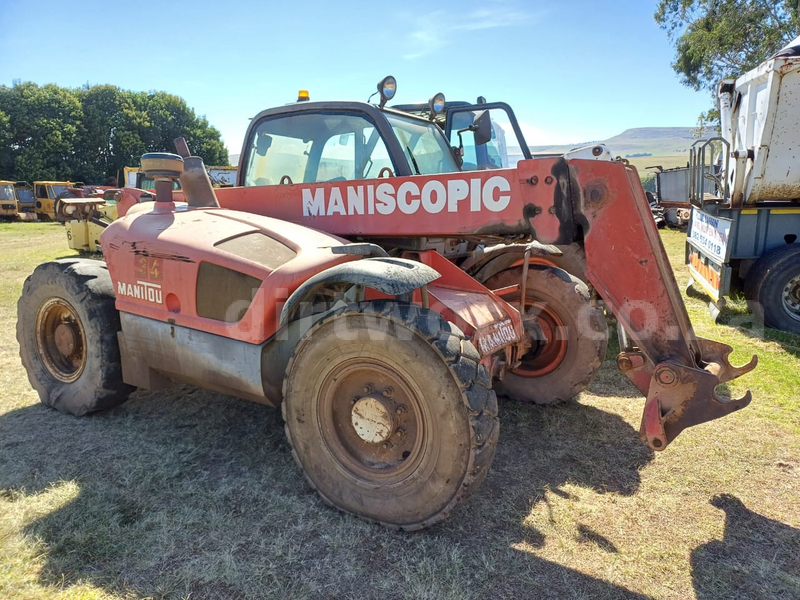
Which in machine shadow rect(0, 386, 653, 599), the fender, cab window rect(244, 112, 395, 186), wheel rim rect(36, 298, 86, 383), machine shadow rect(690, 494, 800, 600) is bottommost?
machine shadow rect(690, 494, 800, 600)

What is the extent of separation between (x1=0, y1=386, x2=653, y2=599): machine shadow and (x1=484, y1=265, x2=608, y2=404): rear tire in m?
0.20

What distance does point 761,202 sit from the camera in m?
6.87

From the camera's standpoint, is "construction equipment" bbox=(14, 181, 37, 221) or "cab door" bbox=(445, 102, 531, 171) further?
"construction equipment" bbox=(14, 181, 37, 221)

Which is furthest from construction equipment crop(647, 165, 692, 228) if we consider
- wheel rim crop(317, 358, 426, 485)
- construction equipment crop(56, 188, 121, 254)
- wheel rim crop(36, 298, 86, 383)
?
wheel rim crop(36, 298, 86, 383)

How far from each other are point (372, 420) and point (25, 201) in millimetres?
31110

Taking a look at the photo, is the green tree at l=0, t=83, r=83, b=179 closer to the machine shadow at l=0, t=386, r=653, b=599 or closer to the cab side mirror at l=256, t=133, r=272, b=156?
the cab side mirror at l=256, t=133, r=272, b=156

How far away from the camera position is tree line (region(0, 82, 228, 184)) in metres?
35.6

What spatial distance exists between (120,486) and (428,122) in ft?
10.9

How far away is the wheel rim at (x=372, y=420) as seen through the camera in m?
2.65

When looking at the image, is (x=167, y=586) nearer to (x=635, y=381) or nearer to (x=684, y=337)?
(x=635, y=381)

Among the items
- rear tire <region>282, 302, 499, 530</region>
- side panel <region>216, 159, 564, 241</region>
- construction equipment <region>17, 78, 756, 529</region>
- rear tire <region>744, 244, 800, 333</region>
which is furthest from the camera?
rear tire <region>744, 244, 800, 333</region>

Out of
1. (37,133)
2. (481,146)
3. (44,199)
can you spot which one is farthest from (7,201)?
(481,146)

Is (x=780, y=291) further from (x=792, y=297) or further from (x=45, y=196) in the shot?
(x=45, y=196)

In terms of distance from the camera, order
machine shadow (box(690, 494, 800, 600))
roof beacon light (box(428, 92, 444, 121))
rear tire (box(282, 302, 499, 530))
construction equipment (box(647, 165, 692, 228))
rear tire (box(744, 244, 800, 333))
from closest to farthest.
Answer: machine shadow (box(690, 494, 800, 600)) < rear tire (box(282, 302, 499, 530)) < roof beacon light (box(428, 92, 444, 121)) < rear tire (box(744, 244, 800, 333)) < construction equipment (box(647, 165, 692, 228))
